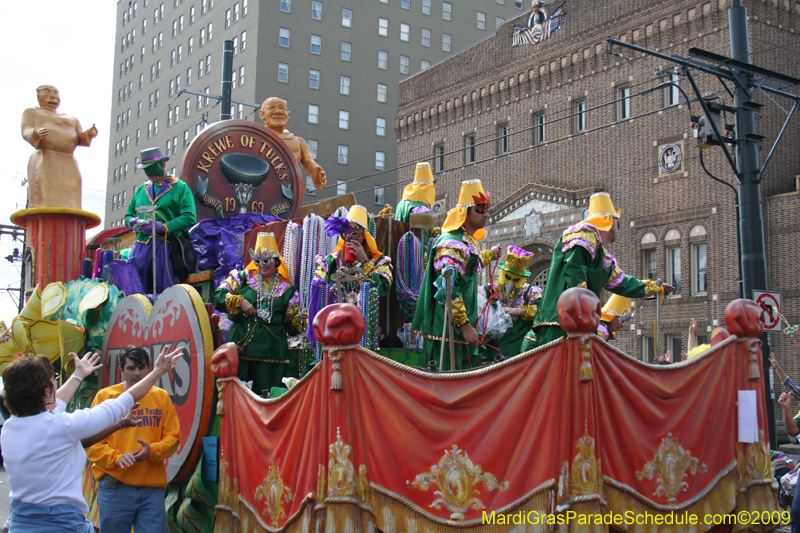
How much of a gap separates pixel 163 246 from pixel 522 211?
83.4ft

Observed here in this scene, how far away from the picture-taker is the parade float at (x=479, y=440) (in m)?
4.04

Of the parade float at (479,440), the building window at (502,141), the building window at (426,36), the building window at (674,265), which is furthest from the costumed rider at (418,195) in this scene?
the building window at (426,36)

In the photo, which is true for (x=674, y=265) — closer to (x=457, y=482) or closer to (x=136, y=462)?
(x=457, y=482)

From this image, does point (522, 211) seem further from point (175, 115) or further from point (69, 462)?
point (175, 115)

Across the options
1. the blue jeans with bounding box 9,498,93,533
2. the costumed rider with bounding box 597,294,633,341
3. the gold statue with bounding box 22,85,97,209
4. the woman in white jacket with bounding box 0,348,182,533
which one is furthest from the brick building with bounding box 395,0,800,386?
the blue jeans with bounding box 9,498,93,533

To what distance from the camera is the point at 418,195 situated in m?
8.94

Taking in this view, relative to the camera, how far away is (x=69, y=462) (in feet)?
13.0

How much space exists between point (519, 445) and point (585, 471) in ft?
1.29

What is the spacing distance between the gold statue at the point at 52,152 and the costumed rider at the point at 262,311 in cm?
363

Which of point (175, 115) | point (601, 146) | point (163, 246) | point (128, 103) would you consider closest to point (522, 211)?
point (601, 146)

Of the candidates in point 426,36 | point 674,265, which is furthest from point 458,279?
point 426,36

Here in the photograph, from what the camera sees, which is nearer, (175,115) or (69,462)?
(69,462)

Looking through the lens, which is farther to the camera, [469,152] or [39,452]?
[469,152]

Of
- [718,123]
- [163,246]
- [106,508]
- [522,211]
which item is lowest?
[106,508]
